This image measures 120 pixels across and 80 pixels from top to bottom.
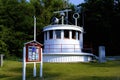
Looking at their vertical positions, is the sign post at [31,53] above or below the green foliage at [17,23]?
below

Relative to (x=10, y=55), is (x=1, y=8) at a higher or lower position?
higher

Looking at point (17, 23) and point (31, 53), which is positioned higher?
point (17, 23)

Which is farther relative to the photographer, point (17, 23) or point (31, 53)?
point (17, 23)

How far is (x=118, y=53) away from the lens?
46.9 metres

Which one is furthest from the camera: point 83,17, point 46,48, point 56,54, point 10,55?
point 83,17

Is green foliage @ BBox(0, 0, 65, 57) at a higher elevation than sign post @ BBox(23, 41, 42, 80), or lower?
higher

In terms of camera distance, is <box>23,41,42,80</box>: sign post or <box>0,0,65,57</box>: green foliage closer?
<box>23,41,42,80</box>: sign post

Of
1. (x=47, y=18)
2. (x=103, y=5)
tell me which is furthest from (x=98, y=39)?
(x=47, y=18)

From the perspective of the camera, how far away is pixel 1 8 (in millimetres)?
48781

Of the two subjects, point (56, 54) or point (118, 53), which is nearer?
point (56, 54)

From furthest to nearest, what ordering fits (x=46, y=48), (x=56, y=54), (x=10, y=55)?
(x=10, y=55) < (x=46, y=48) < (x=56, y=54)

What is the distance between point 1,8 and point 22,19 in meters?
3.36

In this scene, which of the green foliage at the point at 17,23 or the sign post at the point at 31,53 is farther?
the green foliage at the point at 17,23

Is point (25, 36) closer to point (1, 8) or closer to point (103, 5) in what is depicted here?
point (1, 8)
